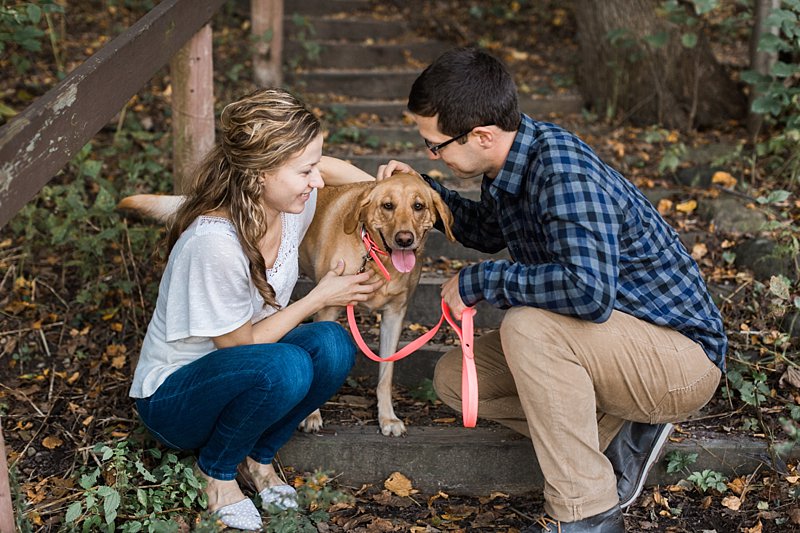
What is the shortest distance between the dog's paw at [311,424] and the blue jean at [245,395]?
0.29 m

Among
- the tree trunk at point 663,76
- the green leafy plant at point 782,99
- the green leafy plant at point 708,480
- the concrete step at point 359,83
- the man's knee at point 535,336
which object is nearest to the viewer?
the man's knee at point 535,336

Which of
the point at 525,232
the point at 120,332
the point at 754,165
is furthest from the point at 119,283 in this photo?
the point at 754,165

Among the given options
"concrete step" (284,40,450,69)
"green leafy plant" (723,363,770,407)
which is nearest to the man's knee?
"green leafy plant" (723,363,770,407)

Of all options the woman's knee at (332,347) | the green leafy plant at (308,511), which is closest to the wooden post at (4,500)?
the green leafy plant at (308,511)

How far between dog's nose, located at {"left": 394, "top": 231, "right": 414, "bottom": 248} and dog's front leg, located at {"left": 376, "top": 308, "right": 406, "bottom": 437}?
0.52 metres

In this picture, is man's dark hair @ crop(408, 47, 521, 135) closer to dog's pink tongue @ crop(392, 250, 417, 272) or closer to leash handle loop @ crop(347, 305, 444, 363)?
dog's pink tongue @ crop(392, 250, 417, 272)

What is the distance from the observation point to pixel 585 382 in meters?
2.89

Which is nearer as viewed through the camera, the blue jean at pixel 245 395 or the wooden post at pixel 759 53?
the blue jean at pixel 245 395

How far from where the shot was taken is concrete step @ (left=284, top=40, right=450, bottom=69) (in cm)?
761

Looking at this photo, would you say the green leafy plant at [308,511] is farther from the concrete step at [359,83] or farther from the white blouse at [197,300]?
the concrete step at [359,83]

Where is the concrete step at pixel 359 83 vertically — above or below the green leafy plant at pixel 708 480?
above

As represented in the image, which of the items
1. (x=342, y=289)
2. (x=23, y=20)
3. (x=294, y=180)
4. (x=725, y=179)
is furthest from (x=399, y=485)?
(x=23, y=20)

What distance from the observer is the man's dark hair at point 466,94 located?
2.89 m

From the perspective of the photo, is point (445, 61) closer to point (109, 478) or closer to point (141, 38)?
point (141, 38)
